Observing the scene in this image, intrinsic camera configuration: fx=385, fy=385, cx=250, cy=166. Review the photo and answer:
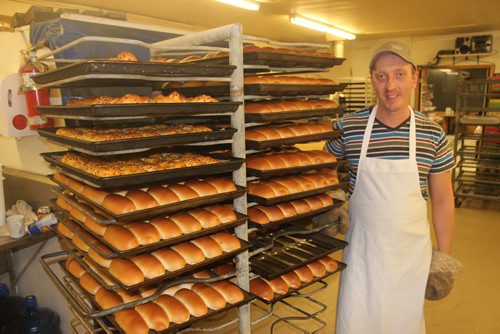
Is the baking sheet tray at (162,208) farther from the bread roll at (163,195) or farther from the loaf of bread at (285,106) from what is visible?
the loaf of bread at (285,106)

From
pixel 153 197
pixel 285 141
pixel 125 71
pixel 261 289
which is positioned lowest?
pixel 261 289

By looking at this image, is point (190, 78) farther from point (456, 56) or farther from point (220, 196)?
point (456, 56)

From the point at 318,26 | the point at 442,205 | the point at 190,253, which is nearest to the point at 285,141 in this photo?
the point at 190,253

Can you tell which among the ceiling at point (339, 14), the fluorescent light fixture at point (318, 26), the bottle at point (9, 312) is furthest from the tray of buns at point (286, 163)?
the fluorescent light fixture at point (318, 26)

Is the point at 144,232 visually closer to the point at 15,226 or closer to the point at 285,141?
the point at 285,141

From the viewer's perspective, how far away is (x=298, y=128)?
1.49 m

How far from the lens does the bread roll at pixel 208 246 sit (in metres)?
1.22

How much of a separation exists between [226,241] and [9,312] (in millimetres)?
1929

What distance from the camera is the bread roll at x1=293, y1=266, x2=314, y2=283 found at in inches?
58.9

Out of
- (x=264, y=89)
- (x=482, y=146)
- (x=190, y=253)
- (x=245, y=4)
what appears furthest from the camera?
(x=482, y=146)

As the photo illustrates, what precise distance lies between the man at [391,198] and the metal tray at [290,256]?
24 cm

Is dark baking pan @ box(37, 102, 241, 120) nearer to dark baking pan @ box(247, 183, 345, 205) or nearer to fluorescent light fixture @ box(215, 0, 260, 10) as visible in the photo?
dark baking pan @ box(247, 183, 345, 205)

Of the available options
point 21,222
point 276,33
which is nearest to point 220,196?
point 21,222

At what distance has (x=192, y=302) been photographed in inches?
47.3
